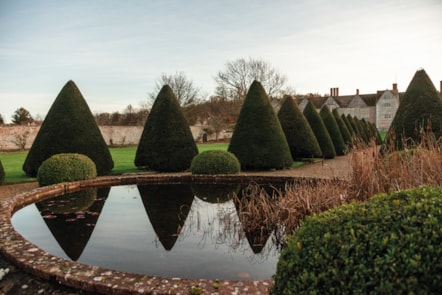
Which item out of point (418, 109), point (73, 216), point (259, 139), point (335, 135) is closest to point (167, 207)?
point (73, 216)

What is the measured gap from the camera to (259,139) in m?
12.3

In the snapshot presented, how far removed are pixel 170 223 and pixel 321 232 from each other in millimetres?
Answer: 3302

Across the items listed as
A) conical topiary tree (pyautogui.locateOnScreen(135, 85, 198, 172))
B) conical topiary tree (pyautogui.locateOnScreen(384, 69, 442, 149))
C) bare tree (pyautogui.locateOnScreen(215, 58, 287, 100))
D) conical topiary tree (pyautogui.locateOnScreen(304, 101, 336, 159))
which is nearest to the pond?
conical topiary tree (pyautogui.locateOnScreen(135, 85, 198, 172))

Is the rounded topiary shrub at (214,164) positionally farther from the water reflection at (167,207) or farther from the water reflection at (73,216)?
the water reflection at (73,216)

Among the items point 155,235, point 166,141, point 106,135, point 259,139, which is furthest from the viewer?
point 106,135

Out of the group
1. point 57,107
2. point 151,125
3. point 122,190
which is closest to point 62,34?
point 57,107

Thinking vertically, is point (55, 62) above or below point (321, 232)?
above

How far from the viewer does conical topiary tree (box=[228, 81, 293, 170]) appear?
1221 cm

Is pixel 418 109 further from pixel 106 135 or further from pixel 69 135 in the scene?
pixel 106 135

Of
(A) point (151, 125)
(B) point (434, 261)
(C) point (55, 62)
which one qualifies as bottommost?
(B) point (434, 261)

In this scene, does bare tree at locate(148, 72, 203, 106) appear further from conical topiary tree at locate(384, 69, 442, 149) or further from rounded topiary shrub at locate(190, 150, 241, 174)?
rounded topiary shrub at locate(190, 150, 241, 174)

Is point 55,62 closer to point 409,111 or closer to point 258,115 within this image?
point 258,115

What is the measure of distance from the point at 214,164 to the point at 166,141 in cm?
318

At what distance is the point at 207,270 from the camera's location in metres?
3.20
